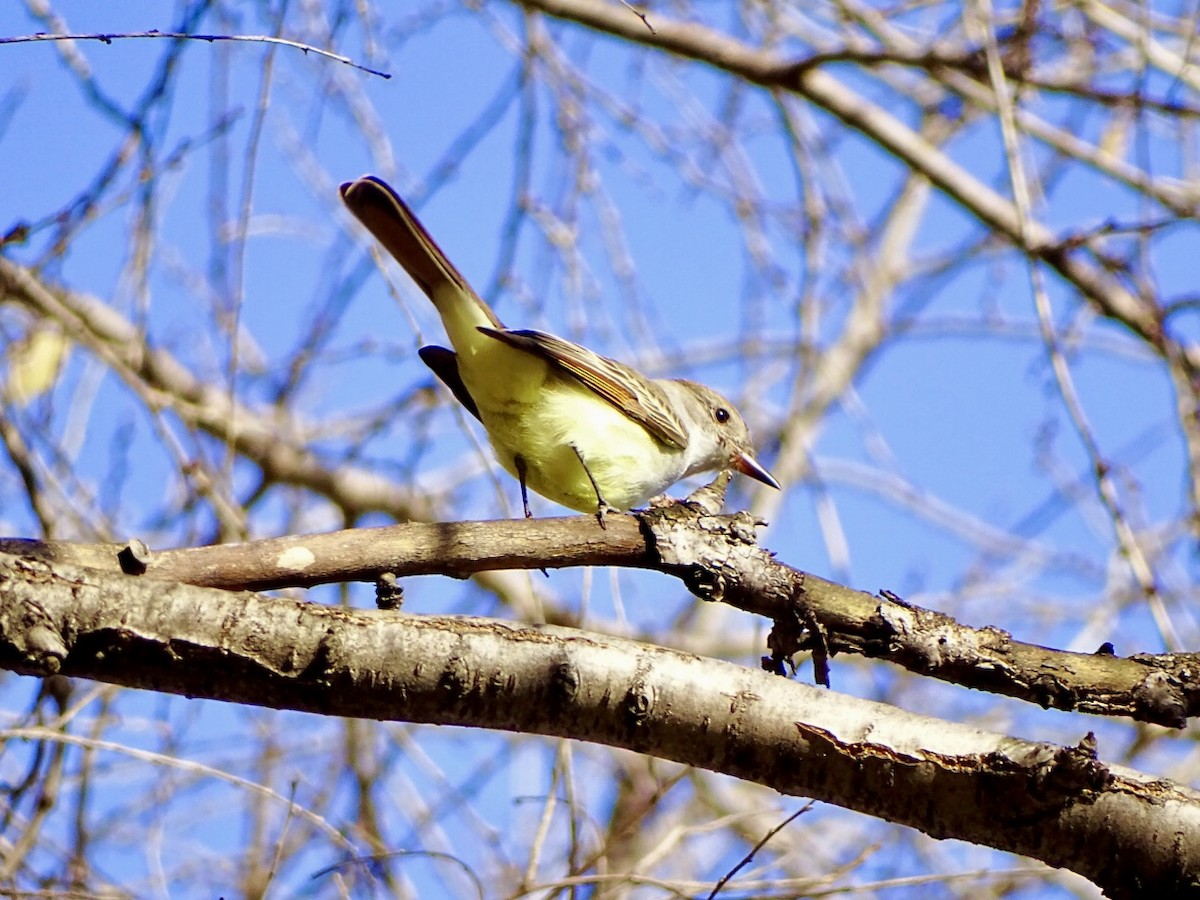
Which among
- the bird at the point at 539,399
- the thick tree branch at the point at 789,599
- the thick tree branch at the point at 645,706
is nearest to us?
the thick tree branch at the point at 645,706

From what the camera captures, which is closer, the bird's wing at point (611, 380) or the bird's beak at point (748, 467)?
the bird's wing at point (611, 380)

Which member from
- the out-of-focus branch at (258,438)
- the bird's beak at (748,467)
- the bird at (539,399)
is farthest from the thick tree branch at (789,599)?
the out-of-focus branch at (258,438)

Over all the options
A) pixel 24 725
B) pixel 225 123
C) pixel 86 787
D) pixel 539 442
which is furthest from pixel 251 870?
pixel 225 123

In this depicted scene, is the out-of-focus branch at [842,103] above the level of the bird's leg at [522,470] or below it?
above

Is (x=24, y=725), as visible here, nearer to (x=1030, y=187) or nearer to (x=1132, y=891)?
(x=1132, y=891)

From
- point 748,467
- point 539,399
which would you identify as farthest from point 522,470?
point 748,467

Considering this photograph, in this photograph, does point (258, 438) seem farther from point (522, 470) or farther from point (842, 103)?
point (842, 103)

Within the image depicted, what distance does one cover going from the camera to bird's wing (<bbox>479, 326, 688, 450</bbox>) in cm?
448

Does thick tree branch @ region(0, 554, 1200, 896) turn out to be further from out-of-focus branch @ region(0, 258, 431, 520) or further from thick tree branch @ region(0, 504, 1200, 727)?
out-of-focus branch @ region(0, 258, 431, 520)

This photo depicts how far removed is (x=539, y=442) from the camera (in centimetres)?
455

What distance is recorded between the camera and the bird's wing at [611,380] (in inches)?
176

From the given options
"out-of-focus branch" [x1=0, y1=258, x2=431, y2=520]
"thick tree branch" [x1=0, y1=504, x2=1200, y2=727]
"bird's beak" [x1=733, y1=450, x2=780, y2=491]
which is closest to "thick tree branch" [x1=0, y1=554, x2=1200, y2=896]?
"thick tree branch" [x1=0, y1=504, x2=1200, y2=727]

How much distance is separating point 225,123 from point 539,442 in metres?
1.53

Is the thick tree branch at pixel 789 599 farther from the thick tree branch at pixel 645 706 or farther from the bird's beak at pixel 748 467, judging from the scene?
the bird's beak at pixel 748 467
